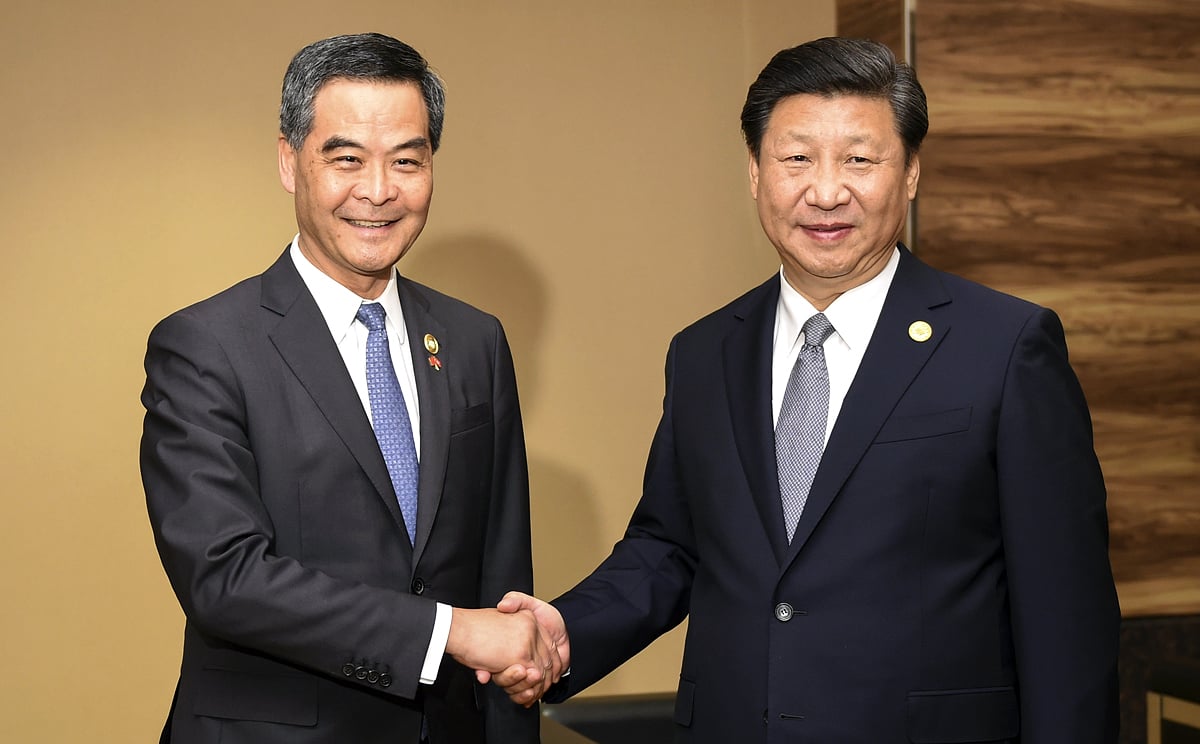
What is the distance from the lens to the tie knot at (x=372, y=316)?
7.55 feet

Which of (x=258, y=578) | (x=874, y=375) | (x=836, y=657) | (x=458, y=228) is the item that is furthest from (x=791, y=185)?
(x=458, y=228)

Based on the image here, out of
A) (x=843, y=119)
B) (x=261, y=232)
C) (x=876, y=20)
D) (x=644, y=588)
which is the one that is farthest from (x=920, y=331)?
(x=261, y=232)

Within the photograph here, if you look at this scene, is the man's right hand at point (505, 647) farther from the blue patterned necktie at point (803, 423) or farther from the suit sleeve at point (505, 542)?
the blue patterned necktie at point (803, 423)

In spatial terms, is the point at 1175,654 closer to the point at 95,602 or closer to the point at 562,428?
the point at 562,428

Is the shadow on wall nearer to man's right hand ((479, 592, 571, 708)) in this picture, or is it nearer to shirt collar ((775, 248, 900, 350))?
man's right hand ((479, 592, 571, 708))

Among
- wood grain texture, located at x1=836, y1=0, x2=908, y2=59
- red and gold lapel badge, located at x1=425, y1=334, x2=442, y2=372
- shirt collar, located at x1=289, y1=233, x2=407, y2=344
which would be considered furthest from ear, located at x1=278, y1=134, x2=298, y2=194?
wood grain texture, located at x1=836, y1=0, x2=908, y2=59

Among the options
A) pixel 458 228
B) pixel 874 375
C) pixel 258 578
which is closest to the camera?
pixel 258 578

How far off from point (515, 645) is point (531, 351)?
208 centimetres

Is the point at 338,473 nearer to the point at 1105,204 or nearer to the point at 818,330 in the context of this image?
the point at 818,330

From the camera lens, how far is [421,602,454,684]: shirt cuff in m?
2.13

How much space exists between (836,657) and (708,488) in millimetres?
368

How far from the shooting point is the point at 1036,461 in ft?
6.79

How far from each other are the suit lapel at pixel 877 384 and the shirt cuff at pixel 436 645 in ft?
1.78

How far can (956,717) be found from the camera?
207 cm
